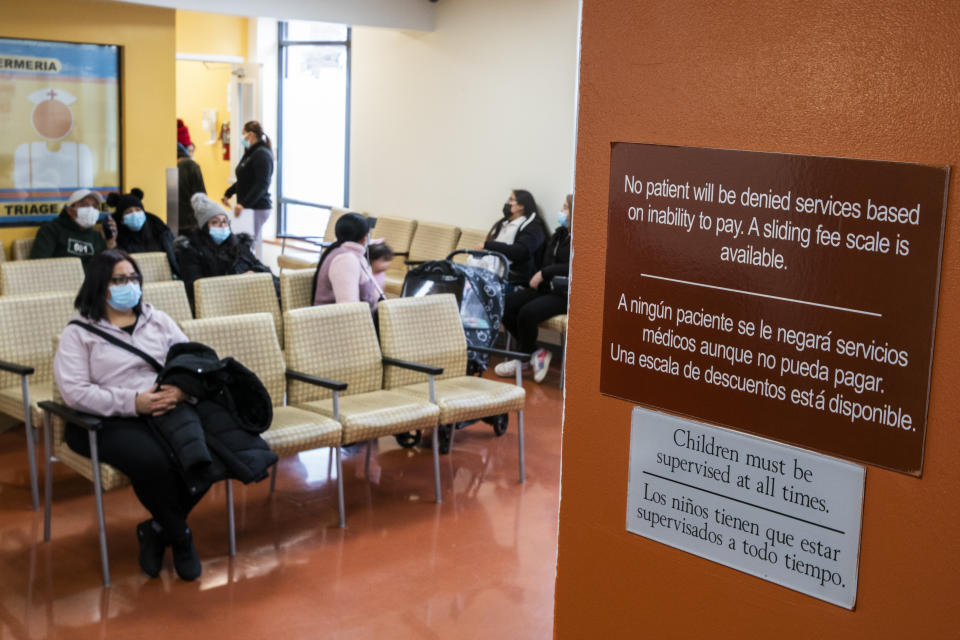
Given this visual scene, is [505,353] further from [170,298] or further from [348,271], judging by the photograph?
[170,298]

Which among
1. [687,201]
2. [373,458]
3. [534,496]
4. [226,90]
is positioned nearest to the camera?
[687,201]

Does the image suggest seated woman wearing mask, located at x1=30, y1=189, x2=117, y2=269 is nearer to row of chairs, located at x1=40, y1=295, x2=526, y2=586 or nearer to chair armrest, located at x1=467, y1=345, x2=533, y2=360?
row of chairs, located at x1=40, y1=295, x2=526, y2=586

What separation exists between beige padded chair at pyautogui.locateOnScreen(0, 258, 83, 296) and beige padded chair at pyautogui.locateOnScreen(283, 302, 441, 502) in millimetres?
1830

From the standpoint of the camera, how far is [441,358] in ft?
18.9

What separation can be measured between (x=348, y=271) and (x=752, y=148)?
449 cm

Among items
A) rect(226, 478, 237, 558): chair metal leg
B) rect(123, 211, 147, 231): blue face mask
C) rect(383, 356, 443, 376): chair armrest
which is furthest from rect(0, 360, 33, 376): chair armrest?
rect(123, 211, 147, 231): blue face mask

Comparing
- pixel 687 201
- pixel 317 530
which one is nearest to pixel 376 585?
pixel 317 530

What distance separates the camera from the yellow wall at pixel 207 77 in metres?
13.8

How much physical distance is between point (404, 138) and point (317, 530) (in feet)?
20.8

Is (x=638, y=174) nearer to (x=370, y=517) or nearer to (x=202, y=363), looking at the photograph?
(x=202, y=363)

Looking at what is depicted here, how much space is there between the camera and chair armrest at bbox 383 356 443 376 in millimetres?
5195

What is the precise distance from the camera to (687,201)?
1.89 meters

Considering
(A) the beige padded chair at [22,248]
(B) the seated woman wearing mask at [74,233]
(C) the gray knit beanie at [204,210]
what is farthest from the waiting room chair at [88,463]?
(A) the beige padded chair at [22,248]

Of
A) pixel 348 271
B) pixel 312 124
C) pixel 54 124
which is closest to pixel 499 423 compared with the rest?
pixel 348 271
